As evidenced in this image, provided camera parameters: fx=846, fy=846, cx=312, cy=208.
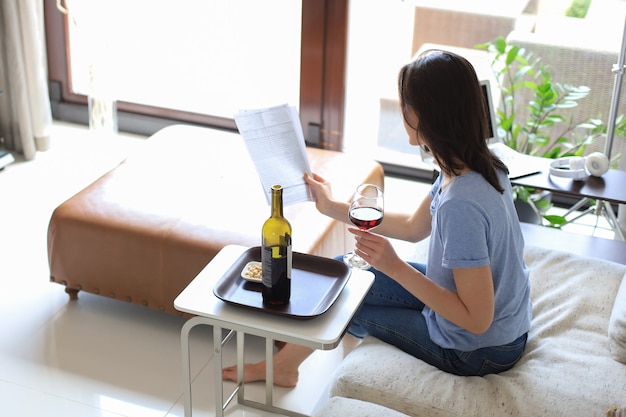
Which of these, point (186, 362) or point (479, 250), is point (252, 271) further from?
point (479, 250)

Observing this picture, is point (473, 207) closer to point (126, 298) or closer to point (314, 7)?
point (126, 298)

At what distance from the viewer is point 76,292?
3.10 m

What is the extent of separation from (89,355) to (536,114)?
2.04 meters

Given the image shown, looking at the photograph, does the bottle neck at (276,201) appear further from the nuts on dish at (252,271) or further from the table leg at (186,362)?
the table leg at (186,362)

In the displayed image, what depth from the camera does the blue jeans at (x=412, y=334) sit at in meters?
2.13

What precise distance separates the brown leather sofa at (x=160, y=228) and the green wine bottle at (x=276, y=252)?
83 cm

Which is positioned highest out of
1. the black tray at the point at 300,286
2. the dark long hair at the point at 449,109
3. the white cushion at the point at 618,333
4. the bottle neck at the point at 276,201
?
the dark long hair at the point at 449,109

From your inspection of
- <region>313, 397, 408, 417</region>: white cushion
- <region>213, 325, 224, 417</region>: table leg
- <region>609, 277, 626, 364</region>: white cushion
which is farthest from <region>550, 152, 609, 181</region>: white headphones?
<region>213, 325, 224, 417</region>: table leg

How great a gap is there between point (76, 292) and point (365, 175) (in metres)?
1.19

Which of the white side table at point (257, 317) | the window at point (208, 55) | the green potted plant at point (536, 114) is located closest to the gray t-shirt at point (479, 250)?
the white side table at point (257, 317)

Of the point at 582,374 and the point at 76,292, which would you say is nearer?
the point at 582,374

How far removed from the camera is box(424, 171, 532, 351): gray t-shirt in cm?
190

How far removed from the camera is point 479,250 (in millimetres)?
1892

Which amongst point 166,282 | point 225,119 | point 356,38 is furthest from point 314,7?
point 166,282
